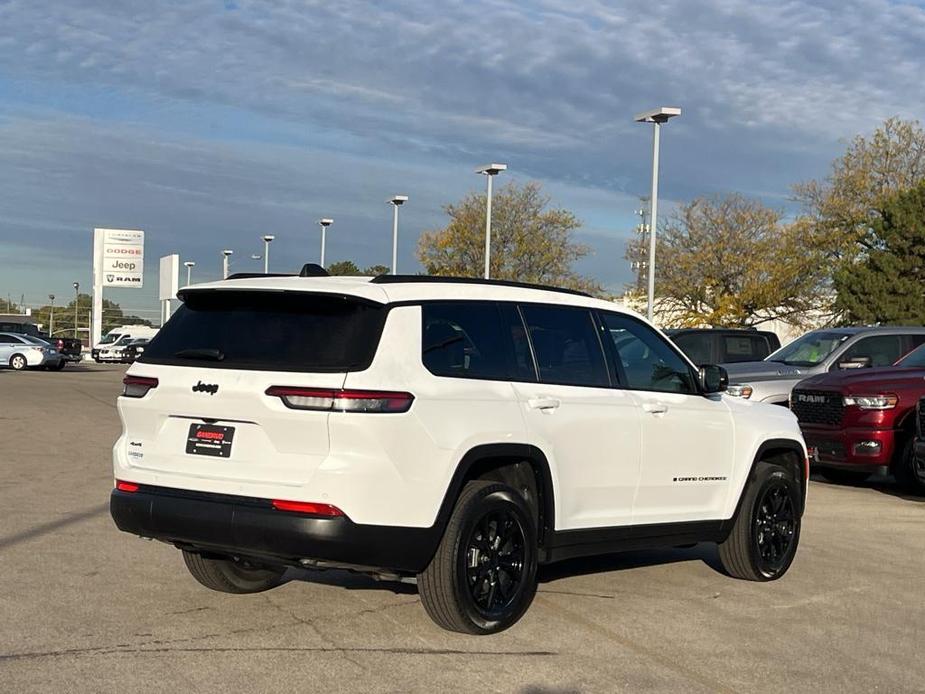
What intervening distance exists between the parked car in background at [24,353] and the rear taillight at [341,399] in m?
43.4

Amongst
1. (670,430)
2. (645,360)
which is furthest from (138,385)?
(670,430)

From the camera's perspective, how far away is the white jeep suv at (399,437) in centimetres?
604

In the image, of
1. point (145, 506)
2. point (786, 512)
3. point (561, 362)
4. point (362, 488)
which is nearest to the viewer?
point (362, 488)

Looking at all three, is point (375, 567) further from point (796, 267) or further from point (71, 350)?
point (796, 267)

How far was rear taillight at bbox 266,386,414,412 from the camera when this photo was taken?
236 inches

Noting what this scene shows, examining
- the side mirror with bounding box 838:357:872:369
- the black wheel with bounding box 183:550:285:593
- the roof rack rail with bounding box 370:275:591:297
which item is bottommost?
the black wheel with bounding box 183:550:285:593

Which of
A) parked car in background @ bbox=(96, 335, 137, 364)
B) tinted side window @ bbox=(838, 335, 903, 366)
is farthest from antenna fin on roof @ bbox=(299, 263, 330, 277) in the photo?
parked car in background @ bbox=(96, 335, 137, 364)

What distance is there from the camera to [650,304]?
33.3 metres

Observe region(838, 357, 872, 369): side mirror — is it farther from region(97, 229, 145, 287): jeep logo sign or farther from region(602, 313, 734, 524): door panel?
region(97, 229, 145, 287): jeep logo sign

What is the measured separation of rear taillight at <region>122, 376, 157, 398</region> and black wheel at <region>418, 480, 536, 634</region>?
1.73 metres

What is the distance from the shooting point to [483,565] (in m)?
6.57

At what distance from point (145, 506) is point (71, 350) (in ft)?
159

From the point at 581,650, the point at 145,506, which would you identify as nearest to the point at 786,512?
the point at 581,650

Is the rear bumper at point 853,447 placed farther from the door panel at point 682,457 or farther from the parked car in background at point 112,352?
the parked car in background at point 112,352
